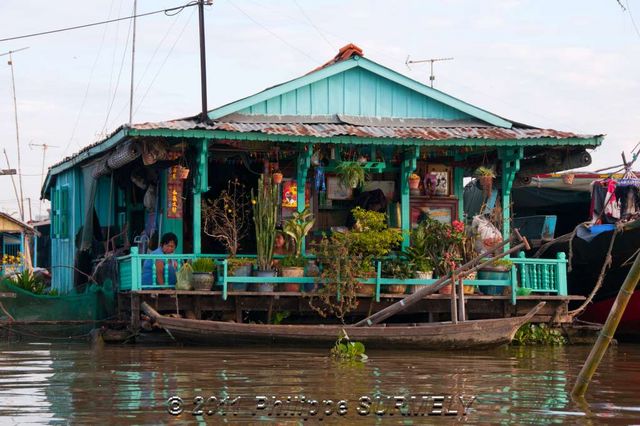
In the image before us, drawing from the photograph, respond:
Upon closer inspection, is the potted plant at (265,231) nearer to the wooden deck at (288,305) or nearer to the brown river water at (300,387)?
the wooden deck at (288,305)

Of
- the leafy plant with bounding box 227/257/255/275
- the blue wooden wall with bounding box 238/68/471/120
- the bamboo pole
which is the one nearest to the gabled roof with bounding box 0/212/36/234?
the blue wooden wall with bounding box 238/68/471/120

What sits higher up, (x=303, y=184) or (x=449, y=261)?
(x=303, y=184)

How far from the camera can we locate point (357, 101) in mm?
18125

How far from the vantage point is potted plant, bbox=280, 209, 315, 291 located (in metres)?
15.6

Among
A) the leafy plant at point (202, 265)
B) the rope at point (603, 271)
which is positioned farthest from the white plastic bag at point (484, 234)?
the leafy plant at point (202, 265)

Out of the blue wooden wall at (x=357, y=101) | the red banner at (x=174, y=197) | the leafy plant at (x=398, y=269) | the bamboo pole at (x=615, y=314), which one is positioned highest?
the blue wooden wall at (x=357, y=101)

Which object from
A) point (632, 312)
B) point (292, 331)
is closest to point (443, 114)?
point (632, 312)

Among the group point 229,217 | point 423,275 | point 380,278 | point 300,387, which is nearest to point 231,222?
point 229,217

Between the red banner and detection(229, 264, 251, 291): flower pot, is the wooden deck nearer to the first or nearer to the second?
detection(229, 264, 251, 291): flower pot

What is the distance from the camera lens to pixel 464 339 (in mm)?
14328

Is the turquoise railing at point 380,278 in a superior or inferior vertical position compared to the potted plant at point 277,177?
inferior

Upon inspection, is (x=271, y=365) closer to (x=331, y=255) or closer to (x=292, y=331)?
(x=292, y=331)

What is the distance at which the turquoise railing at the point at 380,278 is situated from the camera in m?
15.3

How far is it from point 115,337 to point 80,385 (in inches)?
206
